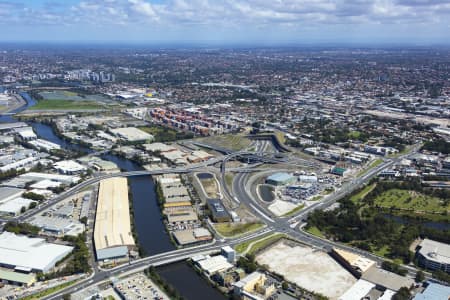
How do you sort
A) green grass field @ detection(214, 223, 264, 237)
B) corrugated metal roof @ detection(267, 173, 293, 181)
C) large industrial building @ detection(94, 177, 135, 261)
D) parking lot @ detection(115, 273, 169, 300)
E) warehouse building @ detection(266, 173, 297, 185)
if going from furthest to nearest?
corrugated metal roof @ detection(267, 173, 293, 181), warehouse building @ detection(266, 173, 297, 185), green grass field @ detection(214, 223, 264, 237), large industrial building @ detection(94, 177, 135, 261), parking lot @ detection(115, 273, 169, 300)

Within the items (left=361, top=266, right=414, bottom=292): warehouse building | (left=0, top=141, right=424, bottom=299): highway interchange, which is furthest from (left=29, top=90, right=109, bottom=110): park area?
(left=361, top=266, right=414, bottom=292): warehouse building

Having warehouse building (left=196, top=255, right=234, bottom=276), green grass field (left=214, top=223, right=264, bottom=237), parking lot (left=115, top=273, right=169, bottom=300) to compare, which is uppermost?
warehouse building (left=196, top=255, right=234, bottom=276)

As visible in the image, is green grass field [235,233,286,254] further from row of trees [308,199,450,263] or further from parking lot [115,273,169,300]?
parking lot [115,273,169,300]

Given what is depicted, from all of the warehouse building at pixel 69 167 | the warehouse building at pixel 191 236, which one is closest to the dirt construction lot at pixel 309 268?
the warehouse building at pixel 191 236

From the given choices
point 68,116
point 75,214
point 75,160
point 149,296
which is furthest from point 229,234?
point 68,116

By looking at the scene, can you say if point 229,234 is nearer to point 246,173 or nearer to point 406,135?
point 246,173

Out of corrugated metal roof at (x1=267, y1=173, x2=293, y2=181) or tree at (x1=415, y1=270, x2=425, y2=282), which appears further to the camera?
corrugated metal roof at (x1=267, y1=173, x2=293, y2=181)
